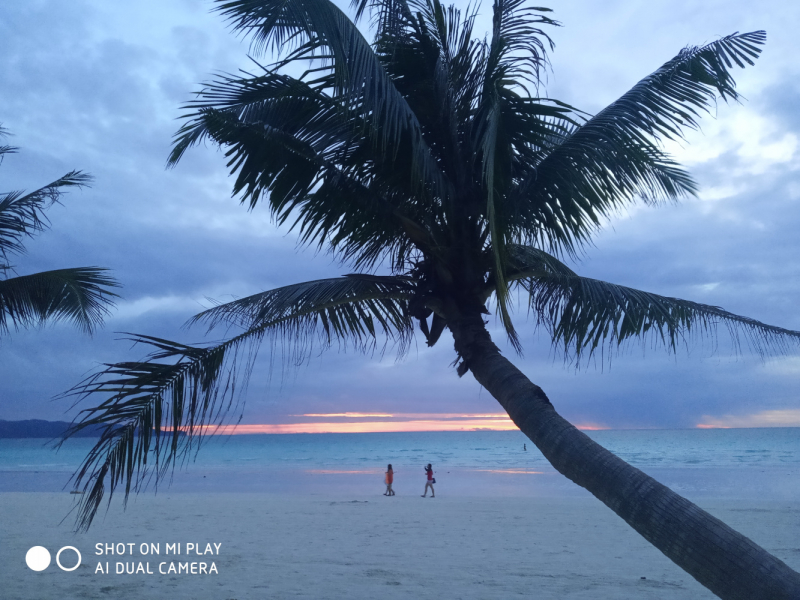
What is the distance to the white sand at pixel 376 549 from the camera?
7.48 m

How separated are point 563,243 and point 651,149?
0.89 meters

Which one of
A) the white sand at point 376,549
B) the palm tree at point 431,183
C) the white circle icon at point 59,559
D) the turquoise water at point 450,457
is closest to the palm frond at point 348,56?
the palm tree at point 431,183

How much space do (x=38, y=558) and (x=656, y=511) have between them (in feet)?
30.7

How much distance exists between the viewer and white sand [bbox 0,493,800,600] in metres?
7.48

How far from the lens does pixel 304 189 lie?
4.80 m

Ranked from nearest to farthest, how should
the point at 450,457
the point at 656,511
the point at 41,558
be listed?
1. the point at 656,511
2. the point at 41,558
3. the point at 450,457

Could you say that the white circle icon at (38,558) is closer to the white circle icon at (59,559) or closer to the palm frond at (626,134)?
the white circle icon at (59,559)

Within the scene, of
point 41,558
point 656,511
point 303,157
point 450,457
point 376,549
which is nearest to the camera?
point 656,511

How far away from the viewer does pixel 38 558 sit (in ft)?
29.6

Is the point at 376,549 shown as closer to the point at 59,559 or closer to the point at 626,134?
the point at 59,559

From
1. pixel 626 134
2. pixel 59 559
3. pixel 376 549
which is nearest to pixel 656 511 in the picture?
pixel 626 134

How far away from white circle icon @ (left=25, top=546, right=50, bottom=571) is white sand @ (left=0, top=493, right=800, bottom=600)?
0.38 ft

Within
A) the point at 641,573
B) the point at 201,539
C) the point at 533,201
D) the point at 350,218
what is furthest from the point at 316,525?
the point at 533,201

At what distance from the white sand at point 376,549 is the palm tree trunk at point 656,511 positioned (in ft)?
15.0
